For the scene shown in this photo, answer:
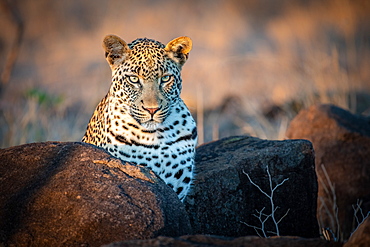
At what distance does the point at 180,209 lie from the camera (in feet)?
16.9

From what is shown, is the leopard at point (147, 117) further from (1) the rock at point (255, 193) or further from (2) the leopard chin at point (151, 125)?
(1) the rock at point (255, 193)

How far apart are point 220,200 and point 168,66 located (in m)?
1.81

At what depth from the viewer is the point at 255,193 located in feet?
22.7

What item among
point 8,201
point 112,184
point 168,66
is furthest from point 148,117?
point 8,201

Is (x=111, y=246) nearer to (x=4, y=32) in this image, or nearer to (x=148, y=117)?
(x=148, y=117)

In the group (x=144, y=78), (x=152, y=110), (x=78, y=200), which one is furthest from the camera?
(x=144, y=78)

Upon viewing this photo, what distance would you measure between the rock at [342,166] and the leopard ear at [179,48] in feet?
9.73

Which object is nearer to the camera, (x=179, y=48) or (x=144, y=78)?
(x=144, y=78)

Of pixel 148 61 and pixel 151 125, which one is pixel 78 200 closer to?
pixel 151 125

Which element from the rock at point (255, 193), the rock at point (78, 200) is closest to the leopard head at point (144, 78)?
the rock at point (255, 193)

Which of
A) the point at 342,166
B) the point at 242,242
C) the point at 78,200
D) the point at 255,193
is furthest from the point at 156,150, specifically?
the point at 342,166

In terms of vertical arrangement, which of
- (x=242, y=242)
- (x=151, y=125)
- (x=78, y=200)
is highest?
(x=151, y=125)

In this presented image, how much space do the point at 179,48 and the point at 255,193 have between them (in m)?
2.13

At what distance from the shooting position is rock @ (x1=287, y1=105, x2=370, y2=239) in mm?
8453
